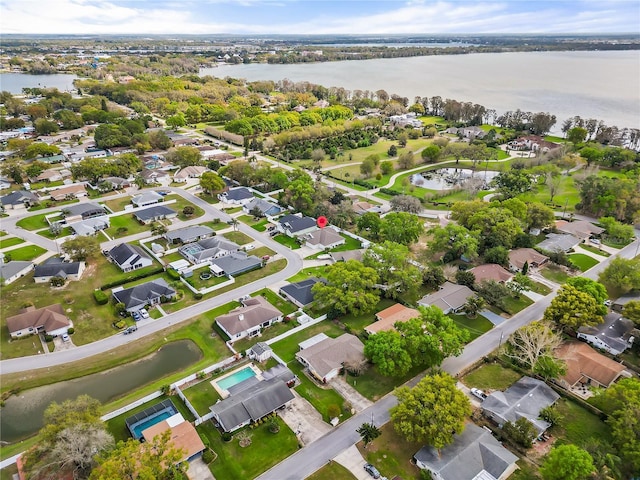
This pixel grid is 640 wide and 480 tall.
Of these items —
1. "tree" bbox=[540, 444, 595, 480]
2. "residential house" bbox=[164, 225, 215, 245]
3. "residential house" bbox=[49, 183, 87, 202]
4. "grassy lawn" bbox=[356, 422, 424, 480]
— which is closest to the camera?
"tree" bbox=[540, 444, 595, 480]

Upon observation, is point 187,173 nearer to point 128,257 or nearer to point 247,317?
point 128,257

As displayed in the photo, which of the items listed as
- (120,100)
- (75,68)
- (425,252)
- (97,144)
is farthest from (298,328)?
(75,68)

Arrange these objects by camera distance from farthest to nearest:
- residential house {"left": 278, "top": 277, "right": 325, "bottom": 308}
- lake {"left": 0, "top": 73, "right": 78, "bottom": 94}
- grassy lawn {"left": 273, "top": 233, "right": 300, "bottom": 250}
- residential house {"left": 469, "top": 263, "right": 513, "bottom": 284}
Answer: lake {"left": 0, "top": 73, "right": 78, "bottom": 94} → grassy lawn {"left": 273, "top": 233, "right": 300, "bottom": 250} → residential house {"left": 469, "top": 263, "right": 513, "bottom": 284} → residential house {"left": 278, "top": 277, "right": 325, "bottom": 308}

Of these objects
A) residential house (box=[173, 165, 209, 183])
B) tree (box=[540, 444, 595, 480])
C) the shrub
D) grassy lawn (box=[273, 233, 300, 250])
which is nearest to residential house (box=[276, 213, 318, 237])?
grassy lawn (box=[273, 233, 300, 250])

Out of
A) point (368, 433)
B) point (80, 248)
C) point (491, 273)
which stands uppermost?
point (80, 248)

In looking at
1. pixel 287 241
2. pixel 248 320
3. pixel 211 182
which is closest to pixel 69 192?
pixel 211 182

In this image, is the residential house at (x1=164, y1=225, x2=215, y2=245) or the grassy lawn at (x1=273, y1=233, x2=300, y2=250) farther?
the residential house at (x1=164, y1=225, x2=215, y2=245)

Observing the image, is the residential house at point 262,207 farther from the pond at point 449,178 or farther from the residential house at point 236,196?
the pond at point 449,178

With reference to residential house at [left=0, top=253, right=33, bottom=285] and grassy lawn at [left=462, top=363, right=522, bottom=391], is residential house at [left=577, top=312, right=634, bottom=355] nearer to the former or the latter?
grassy lawn at [left=462, top=363, right=522, bottom=391]
